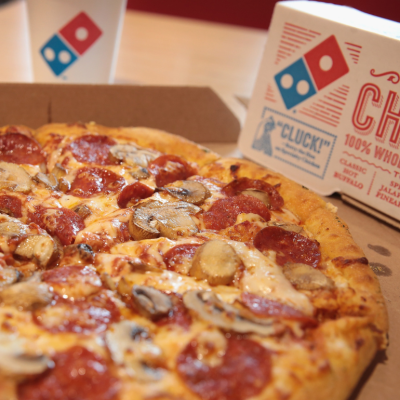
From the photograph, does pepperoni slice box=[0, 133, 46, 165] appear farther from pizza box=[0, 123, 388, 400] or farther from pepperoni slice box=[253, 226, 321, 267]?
pepperoni slice box=[253, 226, 321, 267]

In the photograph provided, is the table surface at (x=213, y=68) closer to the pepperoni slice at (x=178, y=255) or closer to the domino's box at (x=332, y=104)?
the domino's box at (x=332, y=104)

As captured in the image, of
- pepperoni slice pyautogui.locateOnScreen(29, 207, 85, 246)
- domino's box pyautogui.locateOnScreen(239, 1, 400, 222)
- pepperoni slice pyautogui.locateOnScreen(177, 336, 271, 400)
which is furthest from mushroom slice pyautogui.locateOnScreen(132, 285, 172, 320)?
domino's box pyautogui.locateOnScreen(239, 1, 400, 222)

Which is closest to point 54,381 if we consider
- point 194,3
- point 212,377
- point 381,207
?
point 212,377

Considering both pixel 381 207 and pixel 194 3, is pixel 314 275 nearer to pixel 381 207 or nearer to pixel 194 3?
pixel 381 207

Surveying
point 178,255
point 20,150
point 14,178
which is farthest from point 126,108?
point 178,255

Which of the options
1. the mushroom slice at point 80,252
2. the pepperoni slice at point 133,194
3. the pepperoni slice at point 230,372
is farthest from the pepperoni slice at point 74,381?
the pepperoni slice at point 133,194
